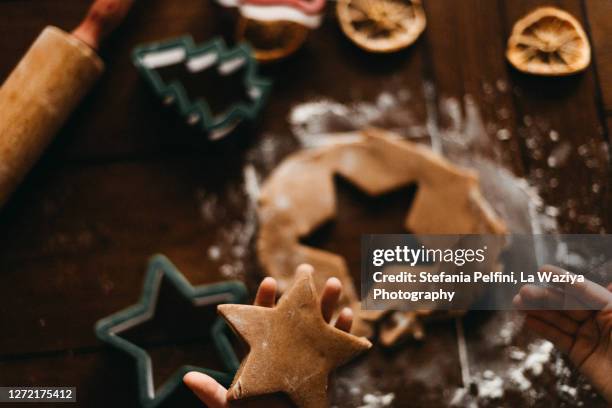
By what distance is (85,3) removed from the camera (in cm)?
99

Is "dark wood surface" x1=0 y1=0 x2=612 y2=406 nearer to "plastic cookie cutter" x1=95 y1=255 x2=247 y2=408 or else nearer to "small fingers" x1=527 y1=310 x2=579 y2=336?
"plastic cookie cutter" x1=95 y1=255 x2=247 y2=408

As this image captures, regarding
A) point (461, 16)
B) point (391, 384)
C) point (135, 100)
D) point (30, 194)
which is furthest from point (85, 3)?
point (391, 384)

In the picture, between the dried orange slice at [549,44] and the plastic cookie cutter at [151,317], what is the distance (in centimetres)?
56

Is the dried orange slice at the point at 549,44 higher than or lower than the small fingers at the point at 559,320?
higher

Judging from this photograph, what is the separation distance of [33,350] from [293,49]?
60cm

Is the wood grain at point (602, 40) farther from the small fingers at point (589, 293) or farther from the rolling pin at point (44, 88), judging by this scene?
the rolling pin at point (44, 88)

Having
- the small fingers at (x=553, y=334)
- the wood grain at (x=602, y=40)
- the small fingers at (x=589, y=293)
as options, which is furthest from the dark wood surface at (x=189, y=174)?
the small fingers at (x=589, y=293)

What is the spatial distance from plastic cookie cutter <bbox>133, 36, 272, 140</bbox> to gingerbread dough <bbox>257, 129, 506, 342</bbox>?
0.37 ft

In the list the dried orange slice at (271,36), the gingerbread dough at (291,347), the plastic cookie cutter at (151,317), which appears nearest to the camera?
the gingerbread dough at (291,347)

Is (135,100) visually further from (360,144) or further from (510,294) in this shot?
(510,294)

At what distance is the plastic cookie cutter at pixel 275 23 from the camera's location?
944mm

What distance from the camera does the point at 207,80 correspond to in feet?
3.20

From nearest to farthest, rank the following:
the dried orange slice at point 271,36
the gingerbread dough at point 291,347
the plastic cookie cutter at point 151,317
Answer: the gingerbread dough at point 291,347 → the plastic cookie cutter at point 151,317 → the dried orange slice at point 271,36

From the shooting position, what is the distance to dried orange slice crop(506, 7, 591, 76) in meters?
0.94
